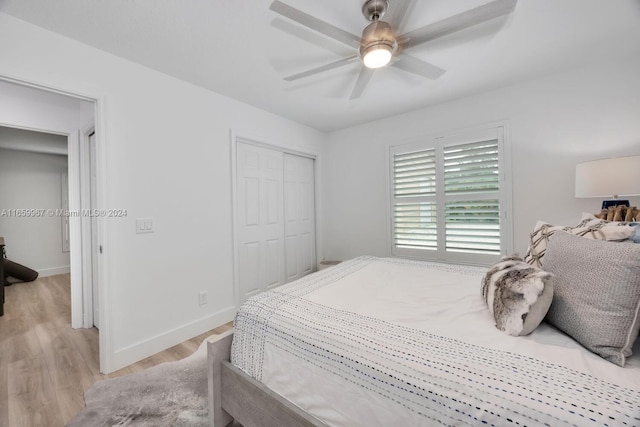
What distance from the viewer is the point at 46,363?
77.0 inches

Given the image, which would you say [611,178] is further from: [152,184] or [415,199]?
[152,184]

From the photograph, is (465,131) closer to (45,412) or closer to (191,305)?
(191,305)

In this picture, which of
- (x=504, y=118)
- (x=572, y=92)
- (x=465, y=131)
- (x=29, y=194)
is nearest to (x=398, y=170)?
(x=465, y=131)

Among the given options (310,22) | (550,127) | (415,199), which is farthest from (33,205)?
(550,127)

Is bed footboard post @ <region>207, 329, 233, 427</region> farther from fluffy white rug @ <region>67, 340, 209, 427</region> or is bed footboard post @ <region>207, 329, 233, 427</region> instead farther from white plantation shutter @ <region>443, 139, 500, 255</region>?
white plantation shutter @ <region>443, 139, 500, 255</region>

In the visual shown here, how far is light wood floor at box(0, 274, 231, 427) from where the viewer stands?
1.51 meters

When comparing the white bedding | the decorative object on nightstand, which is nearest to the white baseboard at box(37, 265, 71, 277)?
the white bedding

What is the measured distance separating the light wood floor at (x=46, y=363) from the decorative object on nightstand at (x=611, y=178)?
129 inches

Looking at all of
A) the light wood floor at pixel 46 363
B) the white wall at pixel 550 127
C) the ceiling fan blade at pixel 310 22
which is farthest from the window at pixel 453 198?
the light wood floor at pixel 46 363

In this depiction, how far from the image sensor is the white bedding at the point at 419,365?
66cm

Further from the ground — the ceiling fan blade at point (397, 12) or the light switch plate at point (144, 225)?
the ceiling fan blade at point (397, 12)

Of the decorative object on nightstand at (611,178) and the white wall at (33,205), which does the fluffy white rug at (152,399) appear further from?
the white wall at (33,205)

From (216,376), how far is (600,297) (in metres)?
1.61

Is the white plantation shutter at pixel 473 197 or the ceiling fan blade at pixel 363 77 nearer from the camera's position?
the ceiling fan blade at pixel 363 77
